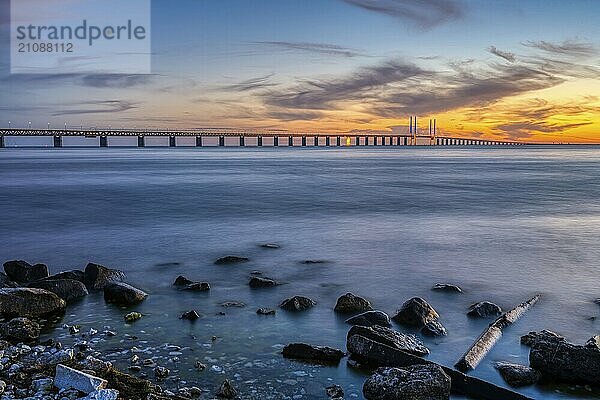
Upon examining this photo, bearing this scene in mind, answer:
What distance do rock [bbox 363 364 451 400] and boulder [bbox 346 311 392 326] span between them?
2.25 metres

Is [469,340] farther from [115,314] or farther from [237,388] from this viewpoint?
[115,314]

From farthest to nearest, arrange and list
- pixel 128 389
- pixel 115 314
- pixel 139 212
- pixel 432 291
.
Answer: pixel 139 212
pixel 432 291
pixel 115 314
pixel 128 389

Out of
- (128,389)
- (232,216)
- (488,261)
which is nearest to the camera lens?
(128,389)

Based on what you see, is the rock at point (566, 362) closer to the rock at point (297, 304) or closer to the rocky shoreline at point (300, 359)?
the rocky shoreline at point (300, 359)

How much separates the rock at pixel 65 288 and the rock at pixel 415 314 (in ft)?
19.0

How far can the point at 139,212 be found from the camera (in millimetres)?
27047

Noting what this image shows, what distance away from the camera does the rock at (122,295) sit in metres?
10.6

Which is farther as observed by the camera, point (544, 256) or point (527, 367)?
point (544, 256)

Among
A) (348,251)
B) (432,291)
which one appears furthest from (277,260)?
(432,291)

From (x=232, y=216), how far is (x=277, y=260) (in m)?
10.6

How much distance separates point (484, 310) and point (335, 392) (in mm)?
4210

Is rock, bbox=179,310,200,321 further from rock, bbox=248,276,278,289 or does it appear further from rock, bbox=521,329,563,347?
rock, bbox=521,329,563,347

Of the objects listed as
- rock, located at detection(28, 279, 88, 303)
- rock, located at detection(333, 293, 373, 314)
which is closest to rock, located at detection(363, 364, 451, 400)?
rock, located at detection(333, 293, 373, 314)

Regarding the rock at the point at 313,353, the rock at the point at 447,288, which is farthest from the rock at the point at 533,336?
the rock at the point at 447,288
